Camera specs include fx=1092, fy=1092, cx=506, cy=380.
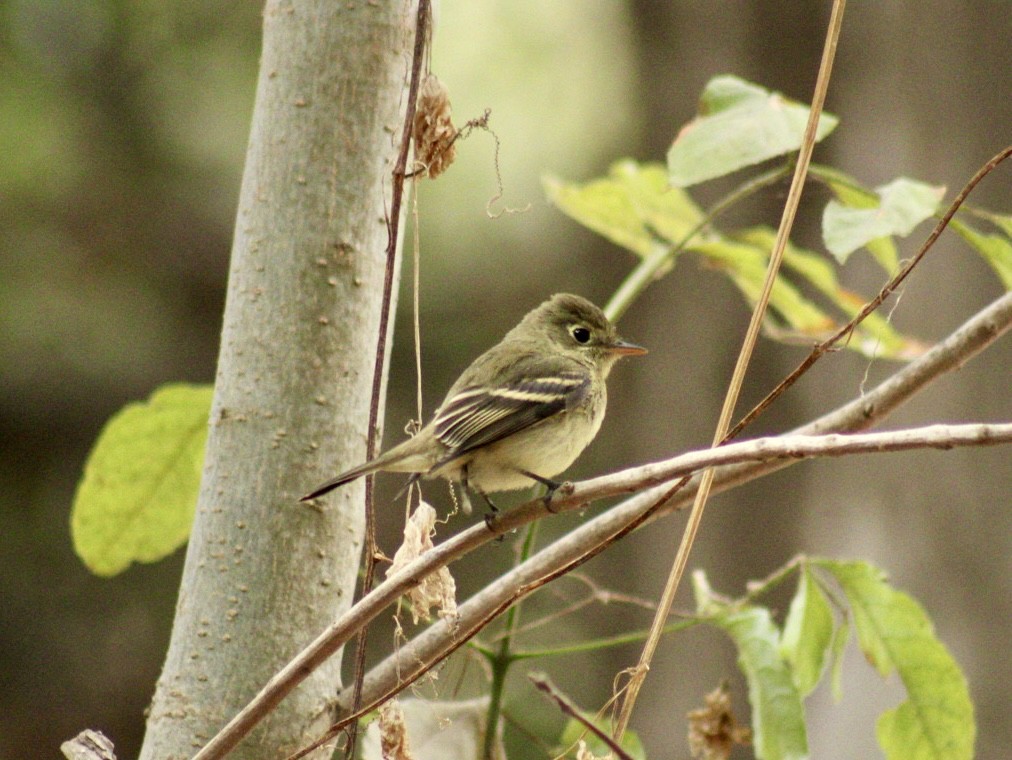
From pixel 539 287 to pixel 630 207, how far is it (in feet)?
14.9

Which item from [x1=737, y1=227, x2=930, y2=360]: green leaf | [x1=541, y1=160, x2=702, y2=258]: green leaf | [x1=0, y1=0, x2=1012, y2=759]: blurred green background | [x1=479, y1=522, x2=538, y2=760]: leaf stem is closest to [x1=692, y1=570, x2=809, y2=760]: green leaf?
[x1=479, y1=522, x2=538, y2=760]: leaf stem

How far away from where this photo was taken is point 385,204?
6.38 ft

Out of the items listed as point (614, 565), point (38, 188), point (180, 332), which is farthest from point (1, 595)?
point (614, 565)

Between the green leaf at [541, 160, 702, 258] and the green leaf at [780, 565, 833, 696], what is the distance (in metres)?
0.88

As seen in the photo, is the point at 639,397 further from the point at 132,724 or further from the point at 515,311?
the point at 132,724

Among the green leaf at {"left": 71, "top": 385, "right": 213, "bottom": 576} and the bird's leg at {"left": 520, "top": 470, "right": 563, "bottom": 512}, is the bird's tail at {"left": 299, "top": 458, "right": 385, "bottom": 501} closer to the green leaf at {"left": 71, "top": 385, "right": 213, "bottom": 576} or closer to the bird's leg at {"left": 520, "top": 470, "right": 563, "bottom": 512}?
the bird's leg at {"left": 520, "top": 470, "right": 563, "bottom": 512}

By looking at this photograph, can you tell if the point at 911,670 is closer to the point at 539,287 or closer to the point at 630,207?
the point at 630,207

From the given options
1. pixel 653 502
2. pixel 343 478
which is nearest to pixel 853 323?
pixel 653 502

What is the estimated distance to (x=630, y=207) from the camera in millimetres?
2635

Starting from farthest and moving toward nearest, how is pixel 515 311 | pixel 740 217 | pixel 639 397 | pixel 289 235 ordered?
pixel 515 311, pixel 639 397, pixel 740 217, pixel 289 235

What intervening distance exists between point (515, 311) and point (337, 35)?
5.24m

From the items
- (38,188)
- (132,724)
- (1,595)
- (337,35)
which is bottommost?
(132,724)

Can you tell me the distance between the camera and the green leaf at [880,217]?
5.98 ft

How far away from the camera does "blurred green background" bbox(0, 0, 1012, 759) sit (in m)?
4.77
